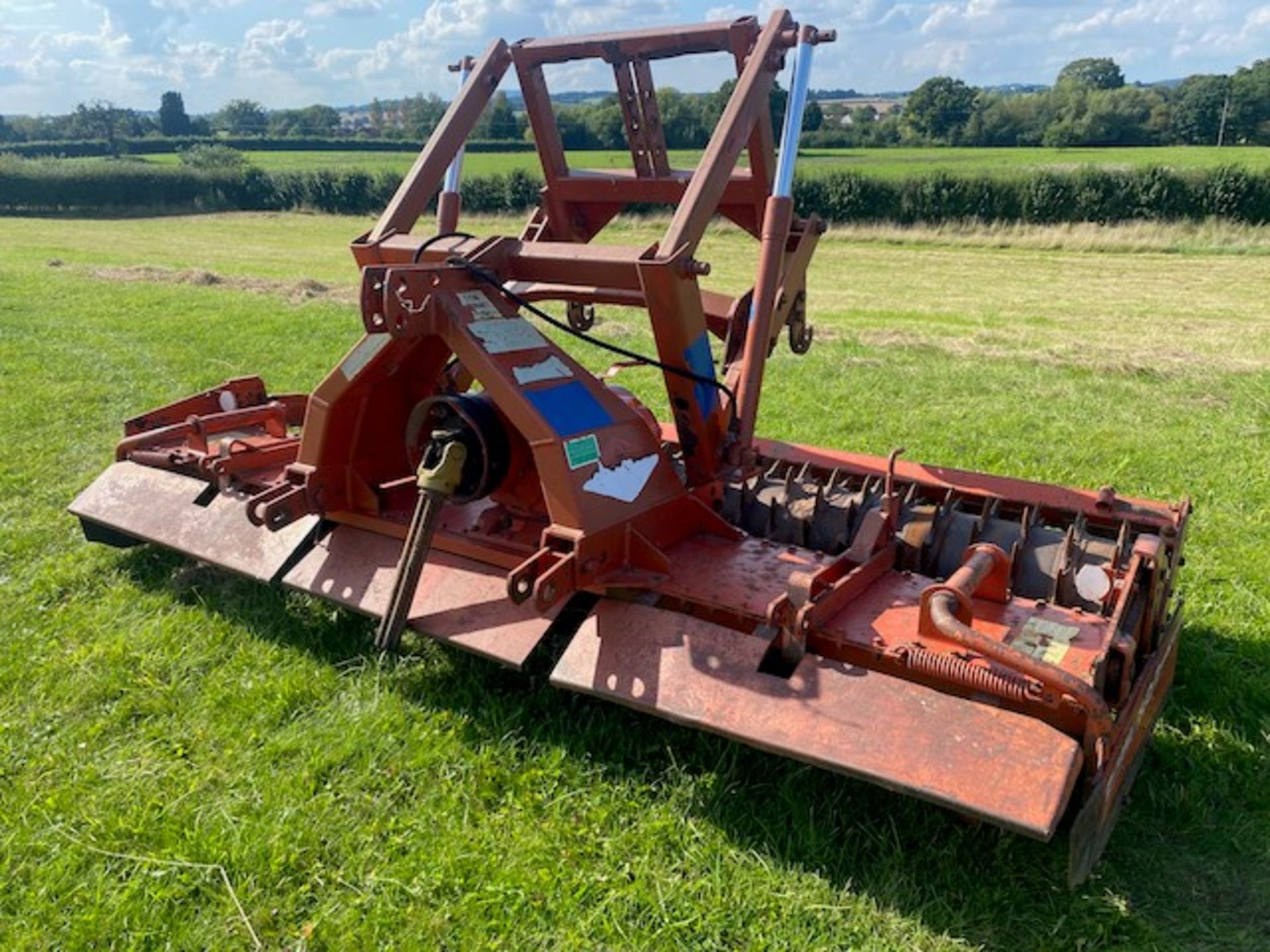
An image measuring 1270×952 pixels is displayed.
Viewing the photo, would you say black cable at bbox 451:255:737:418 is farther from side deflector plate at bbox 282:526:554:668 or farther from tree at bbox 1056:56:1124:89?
tree at bbox 1056:56:1124:89

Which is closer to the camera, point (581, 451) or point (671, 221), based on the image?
point (581, 451)

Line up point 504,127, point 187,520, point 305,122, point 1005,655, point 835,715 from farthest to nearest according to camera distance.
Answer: point 305,122
point 504,127
point 187,520
point 835,715
point 1005,655

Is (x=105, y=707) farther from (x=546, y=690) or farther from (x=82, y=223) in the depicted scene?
(x=82, y=223)

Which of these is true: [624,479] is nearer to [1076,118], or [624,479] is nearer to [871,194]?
[871,194]

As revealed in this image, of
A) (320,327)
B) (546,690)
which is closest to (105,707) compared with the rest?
(546,690)

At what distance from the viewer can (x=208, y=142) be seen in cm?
6894

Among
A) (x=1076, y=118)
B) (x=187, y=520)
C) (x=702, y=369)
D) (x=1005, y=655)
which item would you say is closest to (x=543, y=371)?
(x=702, y=369)

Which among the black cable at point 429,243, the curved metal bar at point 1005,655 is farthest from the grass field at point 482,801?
the black cable at point 429,243

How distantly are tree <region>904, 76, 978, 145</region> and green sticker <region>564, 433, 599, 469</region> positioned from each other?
179ft

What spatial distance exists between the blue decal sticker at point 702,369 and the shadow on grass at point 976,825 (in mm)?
1186

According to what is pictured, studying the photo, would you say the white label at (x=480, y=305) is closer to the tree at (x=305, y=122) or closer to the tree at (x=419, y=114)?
the tree at (x=419, y=114)

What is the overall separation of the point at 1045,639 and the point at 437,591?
205 centimetres

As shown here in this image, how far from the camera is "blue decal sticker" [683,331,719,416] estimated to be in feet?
12.5

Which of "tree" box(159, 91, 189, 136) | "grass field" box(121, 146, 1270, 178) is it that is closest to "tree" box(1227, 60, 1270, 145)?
"grass field" box(121, 146, 1270, 178)
